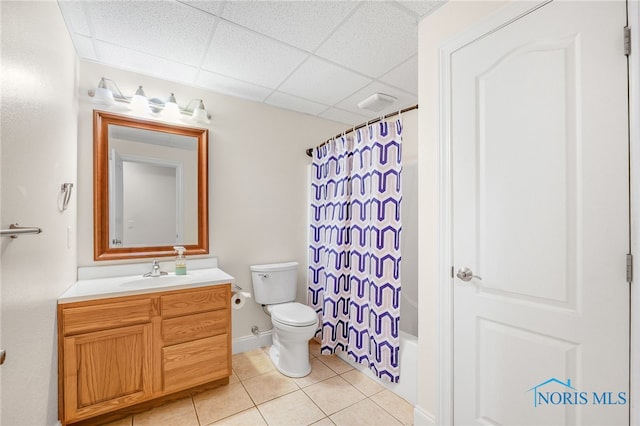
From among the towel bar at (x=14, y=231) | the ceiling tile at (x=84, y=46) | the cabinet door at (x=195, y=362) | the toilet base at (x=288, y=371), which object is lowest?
the toilet base at (x=288, y=371)

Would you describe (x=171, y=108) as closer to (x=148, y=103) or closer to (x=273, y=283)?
(x=148, y=103)

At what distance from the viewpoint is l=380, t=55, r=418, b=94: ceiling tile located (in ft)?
6.62

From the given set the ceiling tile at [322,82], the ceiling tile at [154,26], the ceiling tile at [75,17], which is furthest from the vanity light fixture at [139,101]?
the ceiling tile at [322,82]

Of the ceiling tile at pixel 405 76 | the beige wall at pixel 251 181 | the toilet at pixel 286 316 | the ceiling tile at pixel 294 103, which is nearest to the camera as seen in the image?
the ceiling tile at pixel 405 76

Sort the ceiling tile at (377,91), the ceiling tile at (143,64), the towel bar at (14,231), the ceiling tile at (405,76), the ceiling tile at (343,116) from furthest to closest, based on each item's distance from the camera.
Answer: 1. the ceiling tile at (343,116)
2. the ceiling tile at (377,91)
3. the ceiling tile at (405,76)
4. the ceiling tile at (143,64)
5. the towel bar at (14,231)

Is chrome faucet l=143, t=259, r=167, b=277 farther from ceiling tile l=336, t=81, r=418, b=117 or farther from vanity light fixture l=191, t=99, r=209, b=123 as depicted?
ceiling tile l=336, t=81, r=418, b=117

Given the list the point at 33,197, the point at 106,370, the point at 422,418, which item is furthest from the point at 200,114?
the point at 422,418

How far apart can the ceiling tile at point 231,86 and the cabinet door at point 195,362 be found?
1992mm

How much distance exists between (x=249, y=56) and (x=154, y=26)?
0.57 metres

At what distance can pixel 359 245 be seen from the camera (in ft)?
7.22

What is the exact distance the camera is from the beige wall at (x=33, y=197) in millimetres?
971

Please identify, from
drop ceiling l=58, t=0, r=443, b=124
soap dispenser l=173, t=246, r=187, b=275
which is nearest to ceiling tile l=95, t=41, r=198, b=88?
drop ceiling l=58, t=0, r=443, b=124

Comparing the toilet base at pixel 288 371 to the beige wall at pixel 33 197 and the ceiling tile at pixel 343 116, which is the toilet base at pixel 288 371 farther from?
the ceiling tile at pixel 343 116

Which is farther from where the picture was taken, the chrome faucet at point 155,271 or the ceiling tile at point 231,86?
the ceiling tile at point 231,86
